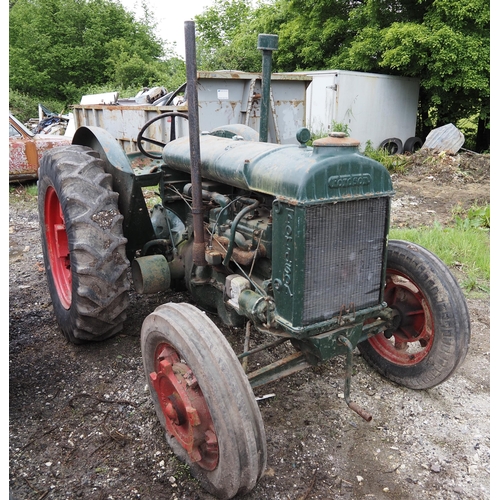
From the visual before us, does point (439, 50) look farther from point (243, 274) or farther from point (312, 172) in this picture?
point (312, 172)

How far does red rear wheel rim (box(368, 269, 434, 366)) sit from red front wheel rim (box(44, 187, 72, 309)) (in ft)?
7.29

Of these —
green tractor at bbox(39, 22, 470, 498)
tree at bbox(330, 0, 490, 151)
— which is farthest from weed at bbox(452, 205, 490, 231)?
tree at bbox(330, 0, 490, 151)

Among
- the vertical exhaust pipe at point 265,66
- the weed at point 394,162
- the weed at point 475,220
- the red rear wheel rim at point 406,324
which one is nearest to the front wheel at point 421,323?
the red rear wheel rim at point 406,324

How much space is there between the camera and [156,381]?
2346 mm

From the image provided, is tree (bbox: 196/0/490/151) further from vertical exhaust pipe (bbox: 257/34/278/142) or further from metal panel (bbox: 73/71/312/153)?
vertical exhaust pipe (bbox: 257/34/278/142)

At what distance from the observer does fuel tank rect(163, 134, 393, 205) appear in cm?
202

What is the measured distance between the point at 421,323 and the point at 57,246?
2.63 m

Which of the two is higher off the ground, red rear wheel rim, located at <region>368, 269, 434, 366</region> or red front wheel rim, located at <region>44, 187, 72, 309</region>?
red front wheel rim, located at <region>44, 187, 72, 309</region>

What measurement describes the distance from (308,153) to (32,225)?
5.43 m

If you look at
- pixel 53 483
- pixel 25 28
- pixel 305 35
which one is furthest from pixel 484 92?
pixel 25 28

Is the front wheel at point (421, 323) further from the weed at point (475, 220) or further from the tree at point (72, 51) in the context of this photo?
the tree at point (72, 51)

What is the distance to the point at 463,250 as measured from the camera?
5059mm

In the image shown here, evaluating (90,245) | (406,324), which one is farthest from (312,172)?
(90,245)

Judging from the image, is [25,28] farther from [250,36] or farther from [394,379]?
[394,379]
